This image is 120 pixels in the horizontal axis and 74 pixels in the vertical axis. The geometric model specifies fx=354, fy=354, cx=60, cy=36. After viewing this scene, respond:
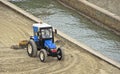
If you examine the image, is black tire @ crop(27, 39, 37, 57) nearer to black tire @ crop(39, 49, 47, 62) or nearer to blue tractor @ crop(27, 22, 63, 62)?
blue tractor @ crop(27, 22, 63, 62)

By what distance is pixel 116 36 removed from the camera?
2048cm

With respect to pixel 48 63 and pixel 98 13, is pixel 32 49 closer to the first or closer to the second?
pixel 48 63

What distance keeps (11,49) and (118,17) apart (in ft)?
28.3

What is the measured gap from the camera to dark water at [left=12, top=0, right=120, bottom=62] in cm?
1836

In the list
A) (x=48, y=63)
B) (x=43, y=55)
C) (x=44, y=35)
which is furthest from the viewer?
(x=44, y=35)

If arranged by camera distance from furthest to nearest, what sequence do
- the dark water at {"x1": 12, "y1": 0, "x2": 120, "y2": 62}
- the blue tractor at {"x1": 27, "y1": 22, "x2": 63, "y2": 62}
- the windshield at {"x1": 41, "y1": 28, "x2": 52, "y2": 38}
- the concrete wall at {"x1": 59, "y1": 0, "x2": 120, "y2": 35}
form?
the concrete wall at {"x1": 59, "y1": 0, "x2": 120, "y2": 35} < the dark water at {"x1": 12, "y1": 0, "x2": 120, "y2": 62} < the windshield at {"x1": 41, "y1": 28, "x2": 52, "y2": 38} < the blue tractor at {"x1": 27, "y1": 22, "x2": 63, "y2": 62}

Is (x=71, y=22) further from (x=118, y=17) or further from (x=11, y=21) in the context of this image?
(x=11, y=21)

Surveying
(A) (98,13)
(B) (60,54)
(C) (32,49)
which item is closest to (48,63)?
(B) (60,54)

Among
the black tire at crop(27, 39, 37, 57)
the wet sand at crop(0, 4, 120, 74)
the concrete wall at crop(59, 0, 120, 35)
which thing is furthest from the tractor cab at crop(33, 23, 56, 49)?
the concrete wall at crop(59, 0, 120, 35)

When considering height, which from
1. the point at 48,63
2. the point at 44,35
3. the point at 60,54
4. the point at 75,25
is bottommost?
the point at 75,25

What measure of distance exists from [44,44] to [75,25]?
309 inches

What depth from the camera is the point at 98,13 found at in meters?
22.8

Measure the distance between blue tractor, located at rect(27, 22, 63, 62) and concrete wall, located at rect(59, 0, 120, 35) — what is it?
762 cm

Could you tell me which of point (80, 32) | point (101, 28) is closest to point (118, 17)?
point (101, 28)
